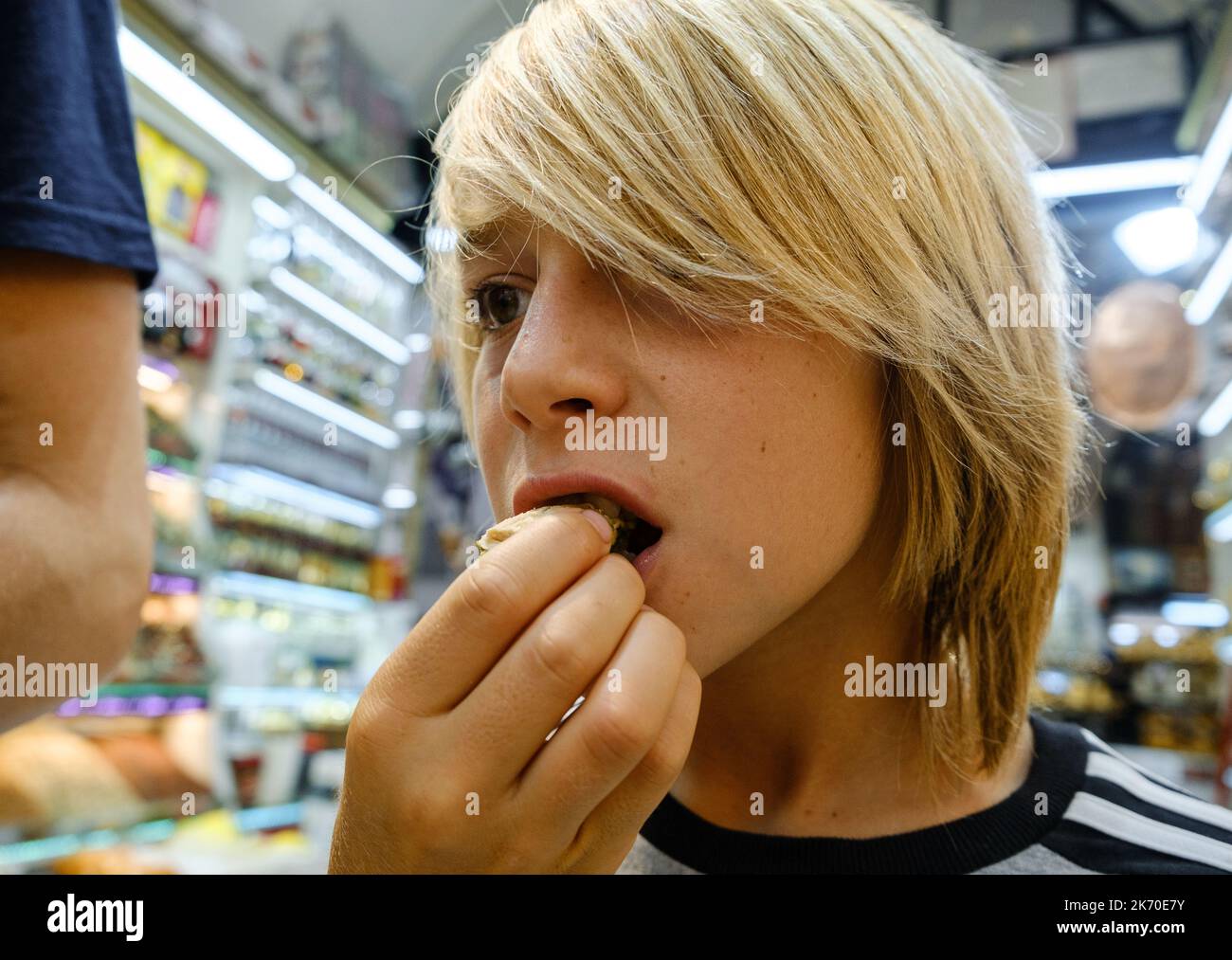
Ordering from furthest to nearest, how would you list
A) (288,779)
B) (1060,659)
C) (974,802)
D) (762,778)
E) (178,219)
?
→ (1060,659), (288,779), (178,219), (762,778), (974,802)

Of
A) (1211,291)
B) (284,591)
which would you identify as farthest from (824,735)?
(284,591)

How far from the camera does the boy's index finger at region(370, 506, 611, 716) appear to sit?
Result: 64cm

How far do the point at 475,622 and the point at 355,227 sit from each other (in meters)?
4.31

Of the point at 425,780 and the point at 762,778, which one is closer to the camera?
the point at 425,780

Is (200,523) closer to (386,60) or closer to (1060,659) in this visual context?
(386,60)

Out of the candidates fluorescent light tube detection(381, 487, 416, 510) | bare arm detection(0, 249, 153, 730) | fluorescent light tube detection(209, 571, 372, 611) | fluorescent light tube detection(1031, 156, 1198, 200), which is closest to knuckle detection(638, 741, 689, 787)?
bare arm detection(0, 249, 153, 730)

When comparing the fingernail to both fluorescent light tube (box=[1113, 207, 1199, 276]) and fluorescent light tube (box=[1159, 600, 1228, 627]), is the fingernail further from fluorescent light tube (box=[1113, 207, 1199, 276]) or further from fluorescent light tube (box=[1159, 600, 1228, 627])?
fluorescent light tube (box=[1159, 600, 1228, 627])

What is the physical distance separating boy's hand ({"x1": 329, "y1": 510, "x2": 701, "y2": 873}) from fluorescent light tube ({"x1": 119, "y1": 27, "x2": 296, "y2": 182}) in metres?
2.86

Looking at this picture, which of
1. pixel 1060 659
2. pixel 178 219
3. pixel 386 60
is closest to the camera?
pixel 178 219

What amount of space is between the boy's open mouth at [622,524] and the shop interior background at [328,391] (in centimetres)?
162

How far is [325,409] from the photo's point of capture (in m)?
4.48

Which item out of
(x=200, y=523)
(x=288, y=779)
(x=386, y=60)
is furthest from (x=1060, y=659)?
(x=386, y=60)
